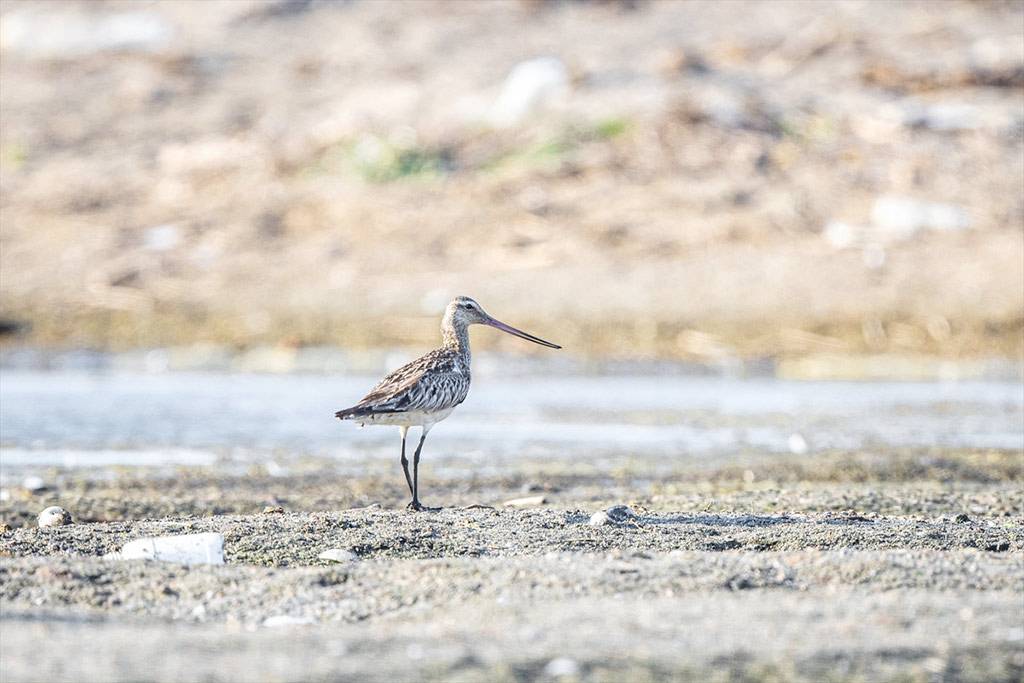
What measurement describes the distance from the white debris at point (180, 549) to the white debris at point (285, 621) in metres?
1.02

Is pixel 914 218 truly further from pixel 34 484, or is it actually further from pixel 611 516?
pixel 611 516

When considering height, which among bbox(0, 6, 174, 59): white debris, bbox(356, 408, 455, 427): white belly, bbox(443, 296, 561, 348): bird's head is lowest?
bbox(356, 408, 455, 427): white belly

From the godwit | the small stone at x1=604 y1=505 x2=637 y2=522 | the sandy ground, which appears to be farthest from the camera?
the godwit

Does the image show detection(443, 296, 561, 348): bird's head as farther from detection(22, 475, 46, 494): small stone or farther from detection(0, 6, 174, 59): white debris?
detection(0, 6, 174, 59): white debris

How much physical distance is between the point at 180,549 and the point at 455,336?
3549 mm

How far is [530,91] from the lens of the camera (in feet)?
74.8

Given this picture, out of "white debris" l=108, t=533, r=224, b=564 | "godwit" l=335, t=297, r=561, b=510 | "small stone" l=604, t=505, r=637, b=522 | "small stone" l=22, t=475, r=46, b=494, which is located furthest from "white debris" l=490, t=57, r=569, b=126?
"white debris" l=108, t=533, r=224, b=564

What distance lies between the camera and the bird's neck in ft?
33.5

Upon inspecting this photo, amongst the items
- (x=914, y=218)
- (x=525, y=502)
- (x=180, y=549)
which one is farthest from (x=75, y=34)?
(x=180, y=549)

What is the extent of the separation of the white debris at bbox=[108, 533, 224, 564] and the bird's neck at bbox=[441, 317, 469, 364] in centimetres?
329

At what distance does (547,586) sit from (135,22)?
22552 millimetres

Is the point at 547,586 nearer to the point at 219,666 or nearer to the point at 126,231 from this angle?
the point at 219,666

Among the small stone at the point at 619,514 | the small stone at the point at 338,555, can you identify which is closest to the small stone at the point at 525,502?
the small stone at the point at 619,514

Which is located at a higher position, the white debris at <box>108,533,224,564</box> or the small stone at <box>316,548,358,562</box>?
the white debris at <box>108,533,224,564</box>
